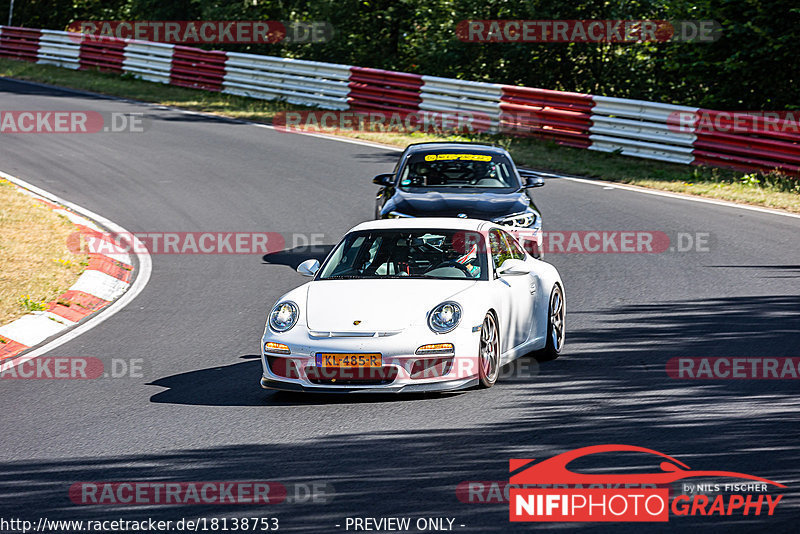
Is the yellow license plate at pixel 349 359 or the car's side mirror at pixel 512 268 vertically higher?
the car's side mirror at pixel 512 268

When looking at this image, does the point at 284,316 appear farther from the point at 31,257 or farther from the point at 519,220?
the point at 31,257

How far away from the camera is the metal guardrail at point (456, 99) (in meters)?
20.0

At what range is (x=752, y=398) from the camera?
7945 mm

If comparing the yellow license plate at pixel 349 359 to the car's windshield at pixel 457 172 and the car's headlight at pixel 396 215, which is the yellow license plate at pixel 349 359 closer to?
the car's headlight at pixel 396 215

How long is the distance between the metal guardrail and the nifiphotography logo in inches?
557

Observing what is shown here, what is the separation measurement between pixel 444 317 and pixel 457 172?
6.11 meters

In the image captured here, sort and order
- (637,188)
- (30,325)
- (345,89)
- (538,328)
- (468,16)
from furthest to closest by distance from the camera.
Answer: (468,16) < (345,89) < (637,188) < (30,325) < (538,328)

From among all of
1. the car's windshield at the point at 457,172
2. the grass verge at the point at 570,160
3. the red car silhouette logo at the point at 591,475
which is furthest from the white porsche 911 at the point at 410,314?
the grass verge at the point at 570,160

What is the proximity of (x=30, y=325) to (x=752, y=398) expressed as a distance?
723 cm

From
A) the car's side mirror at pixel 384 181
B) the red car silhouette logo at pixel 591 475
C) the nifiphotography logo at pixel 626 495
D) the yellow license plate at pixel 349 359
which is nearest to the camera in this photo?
the nifiphotography logo at pixel 626 495

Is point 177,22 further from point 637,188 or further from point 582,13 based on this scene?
point 637,188

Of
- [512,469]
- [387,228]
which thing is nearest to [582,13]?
[387,228]

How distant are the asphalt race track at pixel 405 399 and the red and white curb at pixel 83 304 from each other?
253 millimetres

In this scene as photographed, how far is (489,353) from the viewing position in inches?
331
